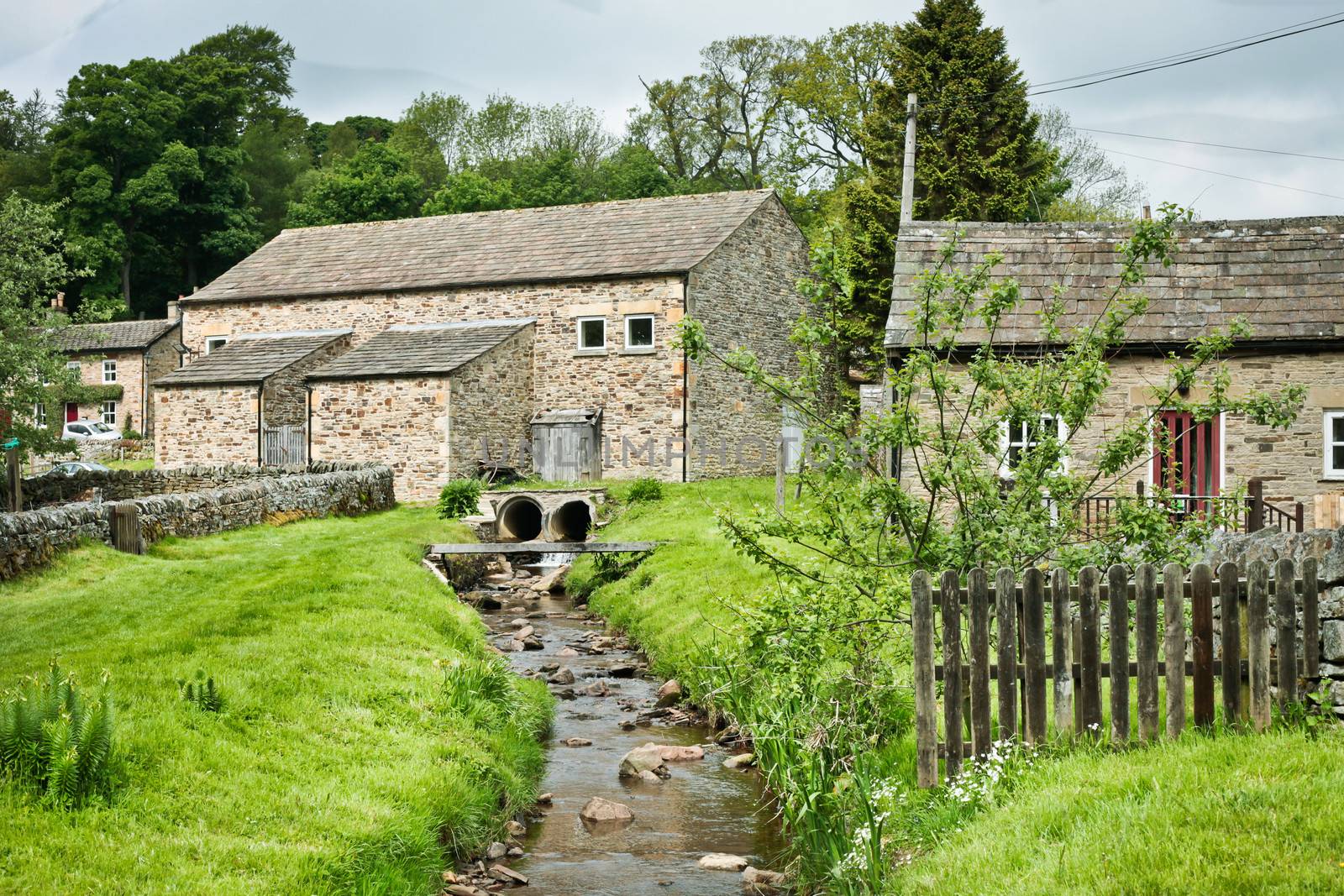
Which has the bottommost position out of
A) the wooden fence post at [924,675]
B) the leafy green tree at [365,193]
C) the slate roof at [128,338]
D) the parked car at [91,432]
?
the wooden fence post at [924,675]

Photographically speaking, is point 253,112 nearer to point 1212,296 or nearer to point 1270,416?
point 1212,296

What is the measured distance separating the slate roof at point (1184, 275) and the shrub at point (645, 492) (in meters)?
9.28

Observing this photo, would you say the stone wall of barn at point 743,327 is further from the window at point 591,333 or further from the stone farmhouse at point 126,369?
the stone farmhouse at point 126,369

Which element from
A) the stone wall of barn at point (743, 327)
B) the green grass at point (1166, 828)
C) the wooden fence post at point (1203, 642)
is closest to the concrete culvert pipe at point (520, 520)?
the stone wall of barn at point (743, 327)

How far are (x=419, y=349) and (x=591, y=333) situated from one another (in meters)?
4.62

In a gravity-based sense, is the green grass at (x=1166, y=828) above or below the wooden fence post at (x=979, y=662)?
below

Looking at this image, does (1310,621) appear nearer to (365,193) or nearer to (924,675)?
(924,675)

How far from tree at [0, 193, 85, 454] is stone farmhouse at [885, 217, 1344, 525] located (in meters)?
17.6

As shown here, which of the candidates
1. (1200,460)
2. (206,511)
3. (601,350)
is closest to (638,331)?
(601,350)

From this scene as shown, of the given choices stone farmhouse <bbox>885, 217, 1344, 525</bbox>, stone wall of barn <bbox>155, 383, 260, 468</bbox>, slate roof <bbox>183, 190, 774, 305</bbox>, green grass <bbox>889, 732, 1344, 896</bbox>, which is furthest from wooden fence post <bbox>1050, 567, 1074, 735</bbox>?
stone wall of barn <bbox>155, 383, 260, 468</bbox>

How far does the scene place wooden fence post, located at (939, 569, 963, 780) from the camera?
7.22 metres

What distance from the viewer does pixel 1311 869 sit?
4840 mm

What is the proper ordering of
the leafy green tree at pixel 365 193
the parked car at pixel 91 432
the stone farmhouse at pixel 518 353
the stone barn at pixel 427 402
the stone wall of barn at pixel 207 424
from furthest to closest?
1. the leafy green tree at pixel 365 193
2. the parked car at pixel 91 432
3. the stone wall of barn at pixel 207 424
4. the stone farmhouse at pixel 518 353
5. the stone barn at pixel 427 402

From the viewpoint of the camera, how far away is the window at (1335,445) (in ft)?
55.9
